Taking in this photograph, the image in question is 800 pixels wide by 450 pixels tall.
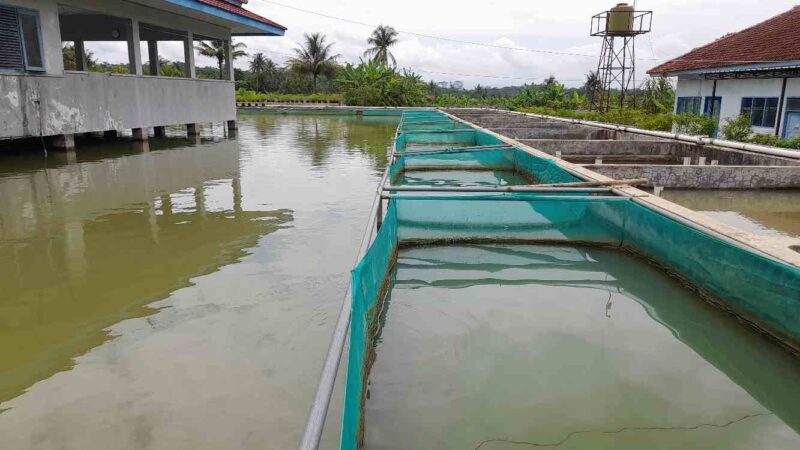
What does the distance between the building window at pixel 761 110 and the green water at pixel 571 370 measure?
1255 centimetres

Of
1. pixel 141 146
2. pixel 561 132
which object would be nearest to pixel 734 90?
pixel 561 132

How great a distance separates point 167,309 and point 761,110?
16351mm

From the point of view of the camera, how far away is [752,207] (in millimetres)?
7559

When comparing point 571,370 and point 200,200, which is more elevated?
point 200,200

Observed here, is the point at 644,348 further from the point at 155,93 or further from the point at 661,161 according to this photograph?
the point at 155,93

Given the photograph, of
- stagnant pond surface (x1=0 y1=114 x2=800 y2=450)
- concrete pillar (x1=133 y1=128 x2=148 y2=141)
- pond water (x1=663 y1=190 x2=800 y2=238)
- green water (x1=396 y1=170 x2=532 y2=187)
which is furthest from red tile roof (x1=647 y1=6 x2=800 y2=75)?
concrete pillar (x1=133 y1=128 x2=148 y2=141)

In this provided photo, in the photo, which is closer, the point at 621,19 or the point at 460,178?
the point at 460,178

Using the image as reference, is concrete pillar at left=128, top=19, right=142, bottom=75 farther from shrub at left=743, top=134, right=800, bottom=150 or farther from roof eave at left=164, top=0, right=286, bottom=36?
shrub at left=743, top=134, right=800, bottom=150

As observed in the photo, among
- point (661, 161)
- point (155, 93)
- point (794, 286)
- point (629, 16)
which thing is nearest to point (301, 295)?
point (794, 286)

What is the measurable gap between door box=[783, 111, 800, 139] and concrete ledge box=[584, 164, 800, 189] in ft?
21.6

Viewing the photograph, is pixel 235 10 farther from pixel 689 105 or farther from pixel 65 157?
pixel 689 105

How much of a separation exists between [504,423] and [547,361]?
72cm

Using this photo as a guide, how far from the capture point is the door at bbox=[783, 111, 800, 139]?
13.4m

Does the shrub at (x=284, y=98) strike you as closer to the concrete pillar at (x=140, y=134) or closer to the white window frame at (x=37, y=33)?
the concrete pillar at (x=140, y=134)
